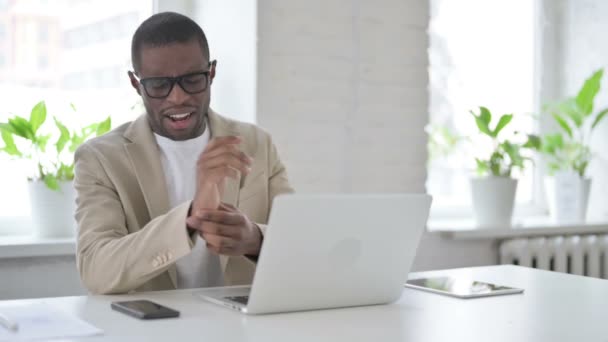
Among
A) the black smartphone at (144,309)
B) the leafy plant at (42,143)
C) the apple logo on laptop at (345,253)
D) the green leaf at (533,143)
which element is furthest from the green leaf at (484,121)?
the black smartphone at (144,309)

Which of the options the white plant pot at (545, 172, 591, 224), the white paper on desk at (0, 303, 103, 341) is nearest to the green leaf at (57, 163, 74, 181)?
the white paper on desk at (0, 303, 103, 341)

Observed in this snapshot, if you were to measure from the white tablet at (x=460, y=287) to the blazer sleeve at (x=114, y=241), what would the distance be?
1.78ft

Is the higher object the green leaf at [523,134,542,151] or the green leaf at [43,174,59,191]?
the green leaf at [523,134,542,151]

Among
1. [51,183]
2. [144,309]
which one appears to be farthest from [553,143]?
[144,309]

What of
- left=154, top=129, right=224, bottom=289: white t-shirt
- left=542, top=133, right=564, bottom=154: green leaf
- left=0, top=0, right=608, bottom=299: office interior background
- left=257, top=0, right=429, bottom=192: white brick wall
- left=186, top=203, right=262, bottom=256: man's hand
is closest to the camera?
left=186, top=203, right=262, bottom=256: man's hand

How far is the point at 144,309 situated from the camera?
1533 millimetres

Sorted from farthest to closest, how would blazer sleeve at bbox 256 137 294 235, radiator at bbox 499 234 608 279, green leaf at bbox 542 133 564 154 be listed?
green leaf at bbox 542 133 564 154 → radiator at bbox 499 234 608 279 → blazer sleeve at bbox 256 137 294 235

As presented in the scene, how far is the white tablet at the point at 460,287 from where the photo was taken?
1.81 metres

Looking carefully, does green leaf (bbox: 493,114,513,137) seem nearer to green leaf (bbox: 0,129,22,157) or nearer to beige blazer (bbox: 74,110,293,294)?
beige blazer (bbox: 74,110,293,294)

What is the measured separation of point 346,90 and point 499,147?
2.81 feet

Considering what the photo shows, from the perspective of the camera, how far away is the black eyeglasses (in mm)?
2059

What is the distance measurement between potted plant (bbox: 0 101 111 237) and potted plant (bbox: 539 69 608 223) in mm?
2149

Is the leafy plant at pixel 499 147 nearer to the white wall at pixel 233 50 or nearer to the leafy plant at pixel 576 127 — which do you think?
the leafy plant at pixel 576 127

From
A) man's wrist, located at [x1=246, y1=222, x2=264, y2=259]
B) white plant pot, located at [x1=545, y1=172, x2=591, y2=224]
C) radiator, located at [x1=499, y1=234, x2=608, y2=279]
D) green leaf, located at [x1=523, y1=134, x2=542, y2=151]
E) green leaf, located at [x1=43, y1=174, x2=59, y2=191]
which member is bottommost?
radiator, located at [x1=499, y1=234, x2=608, y2=279]
